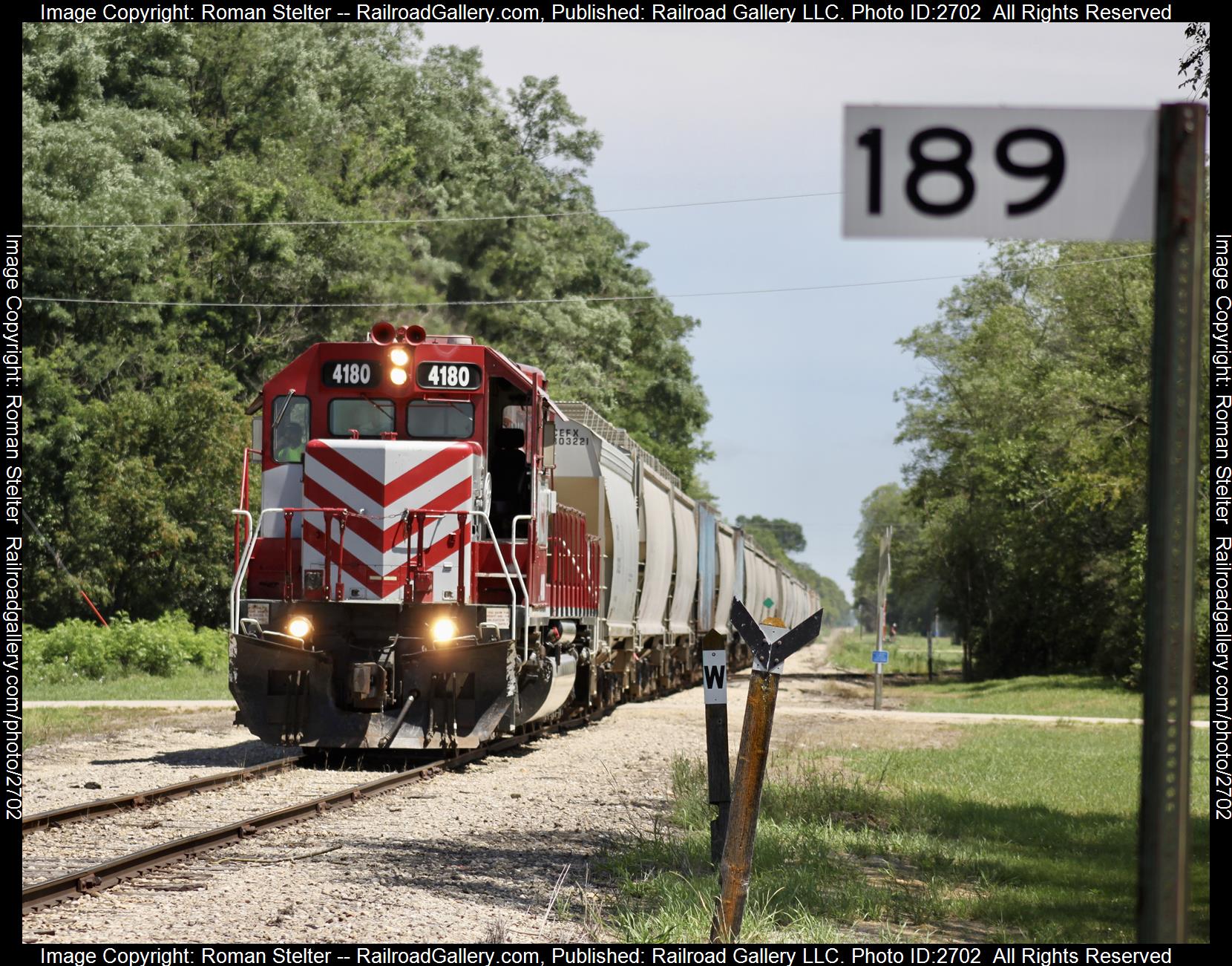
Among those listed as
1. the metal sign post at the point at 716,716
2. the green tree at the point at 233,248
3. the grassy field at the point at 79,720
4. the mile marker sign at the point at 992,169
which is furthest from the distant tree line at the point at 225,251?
the mile marker sign at the point at 992,169

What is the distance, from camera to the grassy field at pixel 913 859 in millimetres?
7172

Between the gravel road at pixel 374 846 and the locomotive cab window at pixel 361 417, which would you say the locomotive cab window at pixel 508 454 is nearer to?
the locomotive cab window at pixel 361 417

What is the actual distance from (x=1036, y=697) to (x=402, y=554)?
26407 millimetres

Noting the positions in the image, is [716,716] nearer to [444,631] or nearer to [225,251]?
[444,631]

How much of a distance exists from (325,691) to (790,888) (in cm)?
640

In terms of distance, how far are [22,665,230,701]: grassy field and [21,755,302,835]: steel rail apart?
12.1m

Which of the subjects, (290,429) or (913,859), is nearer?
(913,859)

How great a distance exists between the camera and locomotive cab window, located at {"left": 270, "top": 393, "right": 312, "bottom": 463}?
14.3 meters

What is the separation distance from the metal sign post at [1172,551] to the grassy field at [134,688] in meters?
22.8

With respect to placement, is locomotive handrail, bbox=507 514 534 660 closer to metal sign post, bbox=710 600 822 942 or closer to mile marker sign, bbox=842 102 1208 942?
metal sign post, bbox=710 600 822 942

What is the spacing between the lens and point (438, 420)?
14273mm

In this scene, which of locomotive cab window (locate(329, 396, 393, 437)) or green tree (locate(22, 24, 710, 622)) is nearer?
locomotive cab window (locate(329, 396, 393, 437))

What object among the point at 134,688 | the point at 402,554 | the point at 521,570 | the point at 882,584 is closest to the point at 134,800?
the point at 402,554

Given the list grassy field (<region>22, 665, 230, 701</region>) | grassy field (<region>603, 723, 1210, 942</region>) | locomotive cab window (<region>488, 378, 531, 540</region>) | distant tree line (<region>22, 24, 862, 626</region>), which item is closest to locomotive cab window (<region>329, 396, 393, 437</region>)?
locomotive cab window (<region>488, 378, 531, 540</region>)
